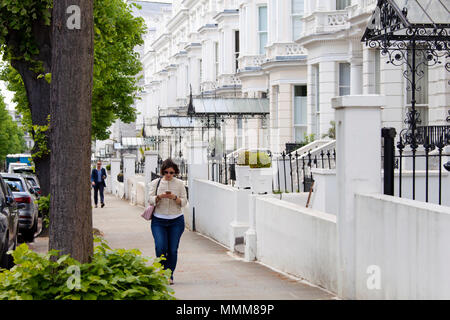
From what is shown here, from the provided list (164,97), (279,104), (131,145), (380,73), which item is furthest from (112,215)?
(131,145)

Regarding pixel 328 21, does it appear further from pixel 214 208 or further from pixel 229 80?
pixel 229 80

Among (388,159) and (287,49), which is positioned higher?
(287,49)

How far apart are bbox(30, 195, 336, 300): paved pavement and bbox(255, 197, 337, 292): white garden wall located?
0.17 metres

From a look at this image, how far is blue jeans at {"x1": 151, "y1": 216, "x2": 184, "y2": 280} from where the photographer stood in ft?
37.2

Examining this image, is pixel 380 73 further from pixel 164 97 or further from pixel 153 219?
pixel 164 97

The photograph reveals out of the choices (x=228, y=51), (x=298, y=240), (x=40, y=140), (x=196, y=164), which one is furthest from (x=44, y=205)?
(x=228, y=51)

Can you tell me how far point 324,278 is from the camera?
33.7ft

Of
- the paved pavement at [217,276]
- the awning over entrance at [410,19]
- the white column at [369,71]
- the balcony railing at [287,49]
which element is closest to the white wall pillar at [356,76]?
the white column at [369,71]

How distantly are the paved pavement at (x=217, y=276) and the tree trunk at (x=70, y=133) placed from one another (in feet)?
12.3

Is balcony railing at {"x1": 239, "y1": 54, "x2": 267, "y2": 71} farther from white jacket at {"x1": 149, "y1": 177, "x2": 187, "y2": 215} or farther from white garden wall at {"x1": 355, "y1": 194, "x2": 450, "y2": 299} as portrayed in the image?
white garden wall at {"x1": 355, "y1": 194, "x2": 450, "y2": 299}

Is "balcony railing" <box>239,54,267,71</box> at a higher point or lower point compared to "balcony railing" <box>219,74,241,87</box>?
higher

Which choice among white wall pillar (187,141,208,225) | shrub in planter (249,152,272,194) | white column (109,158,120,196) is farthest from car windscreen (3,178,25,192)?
white column (109,158,120,196)

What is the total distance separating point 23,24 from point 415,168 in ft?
28.6

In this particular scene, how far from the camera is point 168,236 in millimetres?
11461
